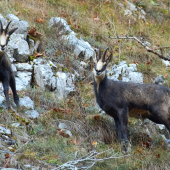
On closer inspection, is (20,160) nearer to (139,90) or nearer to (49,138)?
(49,138)

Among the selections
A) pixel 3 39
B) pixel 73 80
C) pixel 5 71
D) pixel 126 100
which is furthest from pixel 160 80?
pixel 3 39

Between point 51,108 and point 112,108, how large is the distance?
1.78 meters

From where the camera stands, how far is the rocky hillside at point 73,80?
559 centimetres

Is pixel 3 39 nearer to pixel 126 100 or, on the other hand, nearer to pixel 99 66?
pixel 99 66

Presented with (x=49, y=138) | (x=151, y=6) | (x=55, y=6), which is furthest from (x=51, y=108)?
(x=151, y=6)

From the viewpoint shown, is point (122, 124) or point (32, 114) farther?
point (32, 114)

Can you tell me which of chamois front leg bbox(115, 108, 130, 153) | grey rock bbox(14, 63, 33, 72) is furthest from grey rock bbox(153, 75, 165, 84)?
grey rock bbox(14, 63, 33, 72)

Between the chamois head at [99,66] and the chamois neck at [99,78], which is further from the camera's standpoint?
the chamois neck at [99,78]

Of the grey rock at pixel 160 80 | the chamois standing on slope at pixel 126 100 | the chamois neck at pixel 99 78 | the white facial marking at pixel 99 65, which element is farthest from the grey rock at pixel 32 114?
the grey rock at pixel 160 80

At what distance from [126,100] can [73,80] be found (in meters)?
1.63

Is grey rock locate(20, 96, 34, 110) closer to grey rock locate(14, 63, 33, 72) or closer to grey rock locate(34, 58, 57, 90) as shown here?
grey rock locate(34, 58, 57, 90)

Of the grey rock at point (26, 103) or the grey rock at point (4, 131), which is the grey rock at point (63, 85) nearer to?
the grey rock at point (26, 103)

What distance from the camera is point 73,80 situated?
8102mm

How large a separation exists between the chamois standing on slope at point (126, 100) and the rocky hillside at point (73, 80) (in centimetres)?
49
